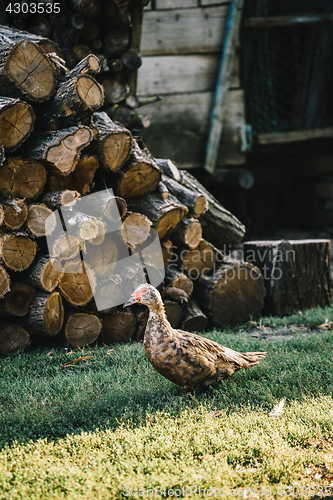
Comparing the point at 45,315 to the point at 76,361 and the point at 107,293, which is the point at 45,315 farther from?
the point at 107,293

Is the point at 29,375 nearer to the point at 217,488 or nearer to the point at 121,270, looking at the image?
the point at 121,270

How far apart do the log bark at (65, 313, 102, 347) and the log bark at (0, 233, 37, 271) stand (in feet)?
2.44

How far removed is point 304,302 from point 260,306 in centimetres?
67

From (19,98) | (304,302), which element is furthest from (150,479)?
(304,302)

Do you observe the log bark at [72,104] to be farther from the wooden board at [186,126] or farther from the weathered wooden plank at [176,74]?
the weathered wooden plank at [176,74]

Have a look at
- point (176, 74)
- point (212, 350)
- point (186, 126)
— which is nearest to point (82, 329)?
point (212, 350)

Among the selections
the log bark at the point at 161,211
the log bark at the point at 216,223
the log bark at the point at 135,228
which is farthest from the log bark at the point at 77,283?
the log bark at the point at 216,223

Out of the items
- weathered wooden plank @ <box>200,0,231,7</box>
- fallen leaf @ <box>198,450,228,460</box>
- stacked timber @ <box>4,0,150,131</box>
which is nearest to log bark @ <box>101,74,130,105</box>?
stacked timber @ <box>4,0,150,131</box>

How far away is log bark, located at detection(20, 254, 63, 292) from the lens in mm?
3969

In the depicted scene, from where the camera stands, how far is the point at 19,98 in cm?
394

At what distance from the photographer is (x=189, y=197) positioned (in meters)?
5.16

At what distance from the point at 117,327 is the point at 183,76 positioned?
16.6 feet

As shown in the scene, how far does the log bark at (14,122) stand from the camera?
12.2 ft

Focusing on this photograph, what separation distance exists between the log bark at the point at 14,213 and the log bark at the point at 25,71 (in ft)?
3.25
